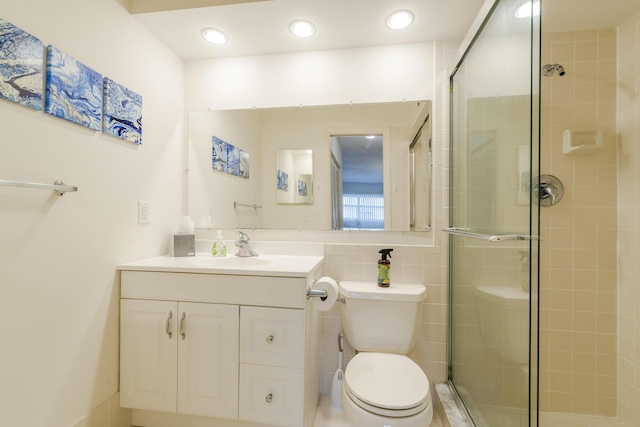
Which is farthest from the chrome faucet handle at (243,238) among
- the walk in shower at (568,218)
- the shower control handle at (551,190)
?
the shower control handle at (551,190)

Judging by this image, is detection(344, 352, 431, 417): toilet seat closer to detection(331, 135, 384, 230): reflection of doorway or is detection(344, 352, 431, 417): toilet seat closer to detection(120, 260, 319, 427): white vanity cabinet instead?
detection(120, 260, 319, 427): white vanity cabinet

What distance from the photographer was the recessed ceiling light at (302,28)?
162 cm

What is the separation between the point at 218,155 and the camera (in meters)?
1.96

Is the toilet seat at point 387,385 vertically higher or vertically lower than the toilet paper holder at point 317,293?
lower

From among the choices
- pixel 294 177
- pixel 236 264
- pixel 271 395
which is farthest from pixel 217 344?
pixel 294 177

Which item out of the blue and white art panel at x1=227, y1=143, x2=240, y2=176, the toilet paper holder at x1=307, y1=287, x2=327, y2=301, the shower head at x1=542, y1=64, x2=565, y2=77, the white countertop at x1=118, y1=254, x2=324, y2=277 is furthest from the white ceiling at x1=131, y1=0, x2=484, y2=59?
the toilet paper holder at x1=307, y1=287, x2=327, y2=301

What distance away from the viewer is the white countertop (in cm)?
133

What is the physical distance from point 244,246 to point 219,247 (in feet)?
0.72

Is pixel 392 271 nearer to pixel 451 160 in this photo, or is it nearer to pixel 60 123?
pixel 451 160

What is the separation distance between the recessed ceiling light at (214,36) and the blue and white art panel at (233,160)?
24.4 inches

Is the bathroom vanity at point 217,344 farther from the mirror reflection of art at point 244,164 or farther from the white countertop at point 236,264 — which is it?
the mirror reflection of art at point 244,164

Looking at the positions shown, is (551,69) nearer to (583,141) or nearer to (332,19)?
(583,141)

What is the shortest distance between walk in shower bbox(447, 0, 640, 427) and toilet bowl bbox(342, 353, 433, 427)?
12.5 inches

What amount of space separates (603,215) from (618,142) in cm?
41
